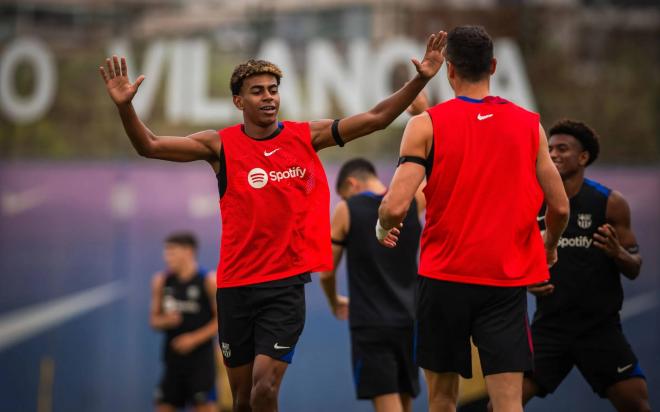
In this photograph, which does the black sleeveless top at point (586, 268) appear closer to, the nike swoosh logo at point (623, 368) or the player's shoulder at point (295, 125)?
the nike swoosh logo at point (623, 368)

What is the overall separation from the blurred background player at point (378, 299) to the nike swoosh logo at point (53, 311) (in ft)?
Result: 20.8

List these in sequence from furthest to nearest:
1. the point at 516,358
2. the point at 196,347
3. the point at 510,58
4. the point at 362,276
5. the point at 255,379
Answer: the point at 510,58 → the point at 196,347 → the point at 362,276 → the point at 255,379 → the point at 516,358

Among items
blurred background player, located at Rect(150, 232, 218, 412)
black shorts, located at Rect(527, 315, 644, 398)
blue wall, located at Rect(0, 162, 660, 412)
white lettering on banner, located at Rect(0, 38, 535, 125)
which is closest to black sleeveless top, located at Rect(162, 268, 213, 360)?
blurred background player, located at Rect(150, 232, 218, 412)

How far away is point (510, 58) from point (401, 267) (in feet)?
21.0

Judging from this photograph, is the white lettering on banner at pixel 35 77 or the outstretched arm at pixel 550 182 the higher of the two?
the white lettering on banner at pixel 35 77

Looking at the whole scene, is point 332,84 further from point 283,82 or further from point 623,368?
point 623,368

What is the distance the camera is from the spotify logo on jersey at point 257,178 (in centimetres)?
572

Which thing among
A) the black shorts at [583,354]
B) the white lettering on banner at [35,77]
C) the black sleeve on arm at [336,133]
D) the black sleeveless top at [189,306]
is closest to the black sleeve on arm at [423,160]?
the black sleeve on arm at [336,133]

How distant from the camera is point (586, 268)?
21.3 ft

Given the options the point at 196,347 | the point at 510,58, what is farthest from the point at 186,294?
the point at 510,58

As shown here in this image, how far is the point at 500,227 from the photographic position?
503cm

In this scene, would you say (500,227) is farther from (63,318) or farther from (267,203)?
(63,318)

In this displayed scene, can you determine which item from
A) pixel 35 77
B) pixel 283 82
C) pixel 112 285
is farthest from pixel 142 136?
pixel 35 77

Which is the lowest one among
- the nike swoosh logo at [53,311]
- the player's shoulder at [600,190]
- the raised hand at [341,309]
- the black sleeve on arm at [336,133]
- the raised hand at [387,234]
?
the nike swoosh logo at [53,311]
